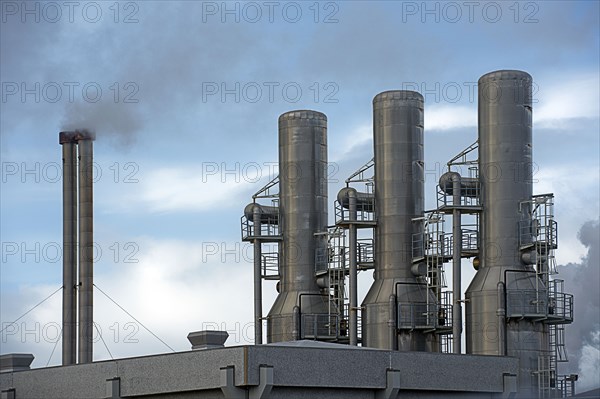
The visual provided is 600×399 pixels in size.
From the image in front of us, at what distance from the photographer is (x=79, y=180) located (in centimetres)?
6159

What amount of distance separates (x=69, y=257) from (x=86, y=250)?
89 centimetres

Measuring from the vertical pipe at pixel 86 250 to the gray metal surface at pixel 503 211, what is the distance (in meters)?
16.6

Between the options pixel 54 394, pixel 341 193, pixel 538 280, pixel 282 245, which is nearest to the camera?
pixel 54 394

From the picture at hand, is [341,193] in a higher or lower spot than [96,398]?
higher

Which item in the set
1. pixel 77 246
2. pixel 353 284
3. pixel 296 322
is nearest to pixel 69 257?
pixel 77 246

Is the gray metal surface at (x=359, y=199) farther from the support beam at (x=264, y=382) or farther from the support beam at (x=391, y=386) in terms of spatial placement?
the support beam at (x=264, y=382)

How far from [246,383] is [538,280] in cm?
1888

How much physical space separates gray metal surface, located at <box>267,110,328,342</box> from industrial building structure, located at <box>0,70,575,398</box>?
0.06 meters

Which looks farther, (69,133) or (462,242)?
(69,133)

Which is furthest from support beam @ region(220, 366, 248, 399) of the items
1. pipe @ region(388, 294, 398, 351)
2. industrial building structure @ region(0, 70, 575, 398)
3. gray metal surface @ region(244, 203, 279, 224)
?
gray metal surface @ region(244, 203, 279, 224)

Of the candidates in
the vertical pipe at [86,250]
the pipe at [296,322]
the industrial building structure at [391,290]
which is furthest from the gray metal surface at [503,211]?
the vertical pipe at [86,250]

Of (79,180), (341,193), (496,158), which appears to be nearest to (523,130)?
(496,158)

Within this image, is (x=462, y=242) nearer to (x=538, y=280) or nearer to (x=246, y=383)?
(x=538, y=280)

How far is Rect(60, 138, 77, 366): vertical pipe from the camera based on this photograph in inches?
2394
